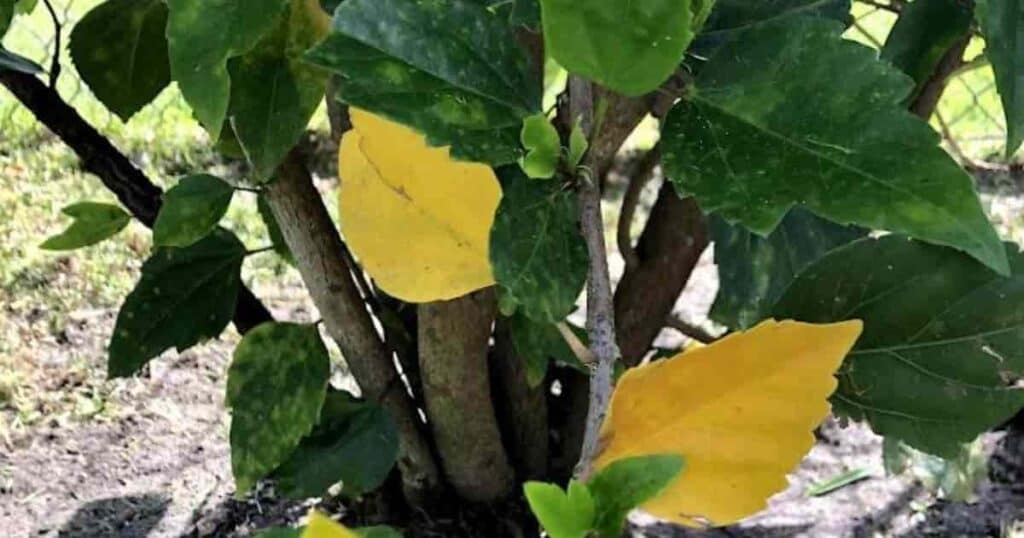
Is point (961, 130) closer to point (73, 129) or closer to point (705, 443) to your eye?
point (73, 129)

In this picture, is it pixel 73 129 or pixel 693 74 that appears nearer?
pixel 693 74

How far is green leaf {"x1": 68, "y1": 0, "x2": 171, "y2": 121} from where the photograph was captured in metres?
0.76

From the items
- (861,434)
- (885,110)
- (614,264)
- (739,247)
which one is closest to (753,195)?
(885,110)

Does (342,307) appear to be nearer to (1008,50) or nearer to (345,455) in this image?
(345,455)

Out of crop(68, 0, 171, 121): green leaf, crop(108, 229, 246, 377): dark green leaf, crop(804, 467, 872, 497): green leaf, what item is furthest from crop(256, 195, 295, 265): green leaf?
crop(804, 467, 872, 497): green leaf

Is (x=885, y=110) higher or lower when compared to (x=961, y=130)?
lower

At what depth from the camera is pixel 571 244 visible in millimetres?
385

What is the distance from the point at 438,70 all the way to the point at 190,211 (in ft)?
1.26

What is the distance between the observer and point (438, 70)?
0.37 metres

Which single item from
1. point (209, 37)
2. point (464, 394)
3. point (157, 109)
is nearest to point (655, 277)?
point (464, 394)

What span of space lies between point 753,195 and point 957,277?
0.09 meters

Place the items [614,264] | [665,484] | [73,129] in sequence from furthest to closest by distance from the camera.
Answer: [614,264], [73,129], [665,484]

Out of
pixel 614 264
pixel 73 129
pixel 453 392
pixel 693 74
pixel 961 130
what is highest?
pixel 961 130

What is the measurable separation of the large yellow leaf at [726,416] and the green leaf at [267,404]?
49 cm
